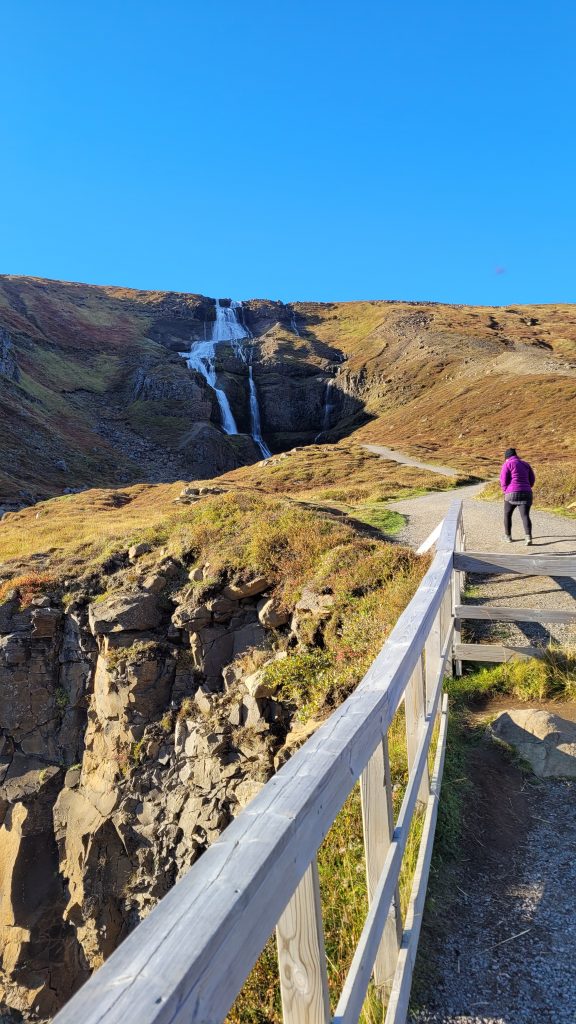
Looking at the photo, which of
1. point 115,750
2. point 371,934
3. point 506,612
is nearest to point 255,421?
point 115,750

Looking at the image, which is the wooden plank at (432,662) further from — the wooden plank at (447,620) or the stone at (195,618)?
the stone at (195,618)

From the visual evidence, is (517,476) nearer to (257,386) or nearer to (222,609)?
(222,609)

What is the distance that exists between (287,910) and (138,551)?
1243 centimetres

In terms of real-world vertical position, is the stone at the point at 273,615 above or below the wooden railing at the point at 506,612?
below

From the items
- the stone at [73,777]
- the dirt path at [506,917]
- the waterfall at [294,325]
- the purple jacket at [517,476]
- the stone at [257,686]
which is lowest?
the stone at [73,777]

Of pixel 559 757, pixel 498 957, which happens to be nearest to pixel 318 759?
pixel 498 957

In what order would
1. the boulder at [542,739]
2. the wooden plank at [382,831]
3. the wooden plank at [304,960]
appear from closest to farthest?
the wooden plank at [304,960] < the wooden plank at [382,831] < the boulder at [542,739]

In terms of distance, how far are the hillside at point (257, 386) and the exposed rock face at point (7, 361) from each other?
187mm

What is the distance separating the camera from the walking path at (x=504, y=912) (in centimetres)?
260

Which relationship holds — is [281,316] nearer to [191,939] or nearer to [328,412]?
[328,412]

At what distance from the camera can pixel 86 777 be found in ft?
34.9

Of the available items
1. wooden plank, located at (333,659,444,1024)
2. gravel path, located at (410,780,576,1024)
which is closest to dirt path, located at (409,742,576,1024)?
gravel path, located at (410,780,576,1024)

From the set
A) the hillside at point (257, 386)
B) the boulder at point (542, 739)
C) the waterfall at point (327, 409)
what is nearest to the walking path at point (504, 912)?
the boulder at point (542, 739)

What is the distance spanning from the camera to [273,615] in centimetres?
953
